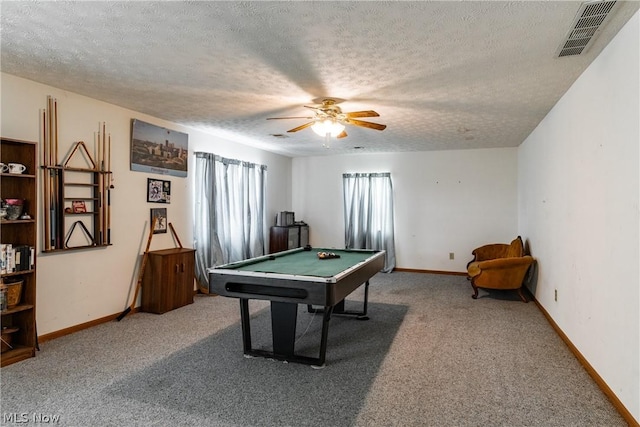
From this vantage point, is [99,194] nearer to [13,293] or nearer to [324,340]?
[13,293]

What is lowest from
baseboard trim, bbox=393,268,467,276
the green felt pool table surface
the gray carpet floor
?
the gray carpet floor

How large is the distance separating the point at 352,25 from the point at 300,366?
246cm

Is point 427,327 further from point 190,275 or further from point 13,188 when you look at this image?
point 13,188

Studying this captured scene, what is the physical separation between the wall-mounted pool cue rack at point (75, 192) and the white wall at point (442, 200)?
4525mm

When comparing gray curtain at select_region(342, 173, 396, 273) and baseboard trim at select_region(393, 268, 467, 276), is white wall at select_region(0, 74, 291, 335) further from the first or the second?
baseboard trim at select_region(393, 268, 467, 276)

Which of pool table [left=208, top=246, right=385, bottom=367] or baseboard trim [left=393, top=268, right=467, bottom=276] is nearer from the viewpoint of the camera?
pool table [left=208, top=246, right=385, bottom=367]

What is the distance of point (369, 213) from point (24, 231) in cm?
543

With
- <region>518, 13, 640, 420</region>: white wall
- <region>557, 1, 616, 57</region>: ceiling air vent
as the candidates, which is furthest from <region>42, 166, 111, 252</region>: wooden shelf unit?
<region>518, 13, 640, 420</region>: white wall

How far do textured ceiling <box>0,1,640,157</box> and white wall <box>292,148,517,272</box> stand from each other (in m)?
2.38

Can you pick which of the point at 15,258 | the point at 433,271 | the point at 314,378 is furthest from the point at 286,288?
the point at 433,271

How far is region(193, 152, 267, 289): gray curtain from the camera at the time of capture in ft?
17.5

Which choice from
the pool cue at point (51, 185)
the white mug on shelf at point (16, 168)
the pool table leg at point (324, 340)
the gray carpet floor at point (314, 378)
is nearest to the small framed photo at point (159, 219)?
the gray carpet floor at point (314, 378)

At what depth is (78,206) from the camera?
147 inches

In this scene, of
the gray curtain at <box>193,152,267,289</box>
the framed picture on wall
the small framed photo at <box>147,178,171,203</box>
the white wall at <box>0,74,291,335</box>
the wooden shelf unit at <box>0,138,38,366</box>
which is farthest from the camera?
the gray curtain at <box>193,152,267,289</box>
